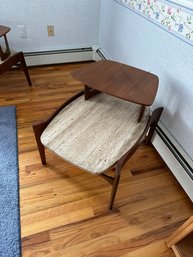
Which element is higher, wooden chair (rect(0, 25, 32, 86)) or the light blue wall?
the light blue wall

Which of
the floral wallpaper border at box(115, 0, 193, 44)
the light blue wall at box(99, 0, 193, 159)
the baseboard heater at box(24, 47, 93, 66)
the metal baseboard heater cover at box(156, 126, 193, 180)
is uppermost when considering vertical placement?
the floral wallpaper border at box(115, 0, 193, 44)

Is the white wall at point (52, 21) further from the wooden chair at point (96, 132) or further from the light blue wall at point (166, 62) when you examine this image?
the wooden chair at point (96, 132)

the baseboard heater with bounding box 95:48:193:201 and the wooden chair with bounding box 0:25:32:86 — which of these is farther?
the wooden chair with bounding box 0:25:32:86


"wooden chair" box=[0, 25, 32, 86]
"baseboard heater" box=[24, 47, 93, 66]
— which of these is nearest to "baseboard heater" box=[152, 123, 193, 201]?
"wooden chair" box=[0, 25, 32, 86]

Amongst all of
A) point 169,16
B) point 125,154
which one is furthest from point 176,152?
point 169,16

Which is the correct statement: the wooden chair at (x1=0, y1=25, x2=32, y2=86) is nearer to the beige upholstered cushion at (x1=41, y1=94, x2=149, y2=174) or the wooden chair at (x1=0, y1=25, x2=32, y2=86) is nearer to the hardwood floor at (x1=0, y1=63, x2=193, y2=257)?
the hardwood floor at (x1=0, y1=63, x2=193, y2=257)

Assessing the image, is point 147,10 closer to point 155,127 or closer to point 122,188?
point 155,127

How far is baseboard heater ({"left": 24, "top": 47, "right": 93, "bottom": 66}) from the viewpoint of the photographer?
2146 mm

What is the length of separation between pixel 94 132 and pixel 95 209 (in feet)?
1.42

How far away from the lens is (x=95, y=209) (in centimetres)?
114

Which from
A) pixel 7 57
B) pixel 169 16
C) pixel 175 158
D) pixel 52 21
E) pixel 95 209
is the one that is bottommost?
pixel 95 209

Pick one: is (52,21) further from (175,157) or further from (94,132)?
(175,157)

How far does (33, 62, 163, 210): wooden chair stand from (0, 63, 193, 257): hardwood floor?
0.39 feet

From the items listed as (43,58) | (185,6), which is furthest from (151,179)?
(43,58)
